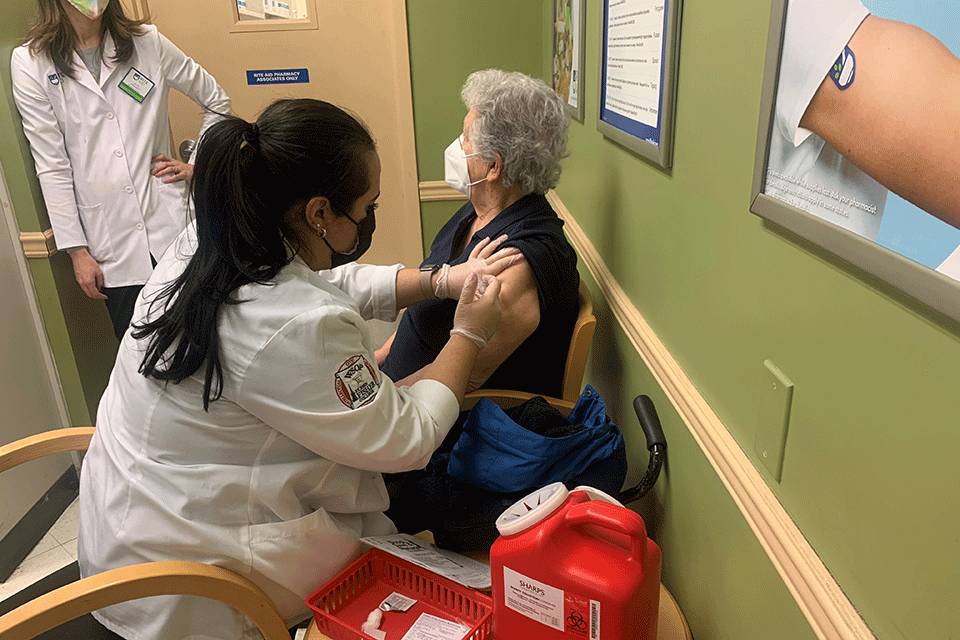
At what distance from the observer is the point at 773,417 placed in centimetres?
82

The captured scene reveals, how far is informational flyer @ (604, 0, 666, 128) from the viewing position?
Result: 1.22 metres

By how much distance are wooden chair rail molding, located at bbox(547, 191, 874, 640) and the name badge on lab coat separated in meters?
1.97

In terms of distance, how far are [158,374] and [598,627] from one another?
75 centimetres

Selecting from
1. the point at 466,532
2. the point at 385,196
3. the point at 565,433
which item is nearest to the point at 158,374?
the point at 466,532

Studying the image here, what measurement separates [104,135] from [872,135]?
2417 millimetres

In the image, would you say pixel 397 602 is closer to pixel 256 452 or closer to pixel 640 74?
pixel 256 452

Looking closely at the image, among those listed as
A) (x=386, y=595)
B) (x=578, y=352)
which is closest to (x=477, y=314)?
(x=578, y=352)

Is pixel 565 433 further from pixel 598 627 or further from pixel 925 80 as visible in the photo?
pixel 925 80

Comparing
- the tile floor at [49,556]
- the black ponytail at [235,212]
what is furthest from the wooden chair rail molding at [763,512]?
the tile floor at [49,556]

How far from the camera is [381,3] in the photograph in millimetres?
3010

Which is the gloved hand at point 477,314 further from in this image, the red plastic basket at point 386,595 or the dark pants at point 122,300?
the dark pants at point 122,300

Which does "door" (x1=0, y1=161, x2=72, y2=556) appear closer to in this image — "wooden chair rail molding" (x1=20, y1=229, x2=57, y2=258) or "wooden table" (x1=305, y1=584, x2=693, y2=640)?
"wooden chair rail molding" (x1=20, y1=229, x2=57, y2=258)

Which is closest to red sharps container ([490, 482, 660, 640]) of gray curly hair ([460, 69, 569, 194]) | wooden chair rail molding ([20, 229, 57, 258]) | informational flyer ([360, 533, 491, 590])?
A: informational flyer ([360, 533, 491, 590])

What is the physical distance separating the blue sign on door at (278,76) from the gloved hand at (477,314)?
7.47 feet
